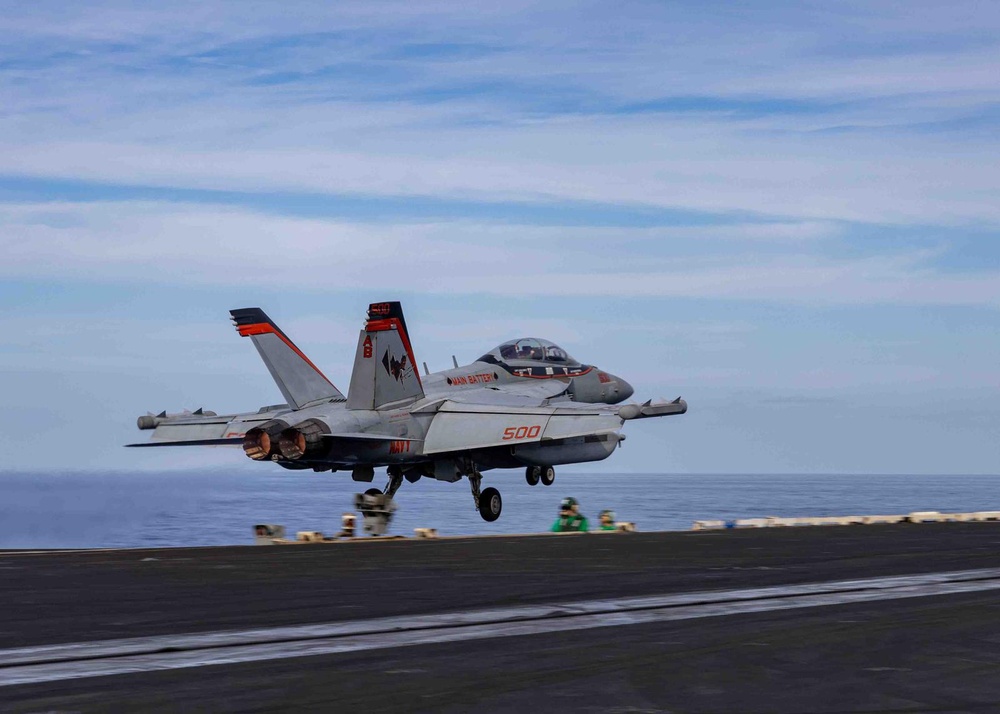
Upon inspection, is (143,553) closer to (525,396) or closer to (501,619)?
(501,619)

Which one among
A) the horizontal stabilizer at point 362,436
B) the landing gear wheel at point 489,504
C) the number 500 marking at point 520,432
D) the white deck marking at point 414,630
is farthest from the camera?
the landing gear wheel at point 489,504

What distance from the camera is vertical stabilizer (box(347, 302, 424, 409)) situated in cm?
3038

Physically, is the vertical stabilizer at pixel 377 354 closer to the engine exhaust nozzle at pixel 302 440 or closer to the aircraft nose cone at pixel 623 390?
the engine exhaust nozzle at pixel 302 440

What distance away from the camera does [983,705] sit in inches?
277

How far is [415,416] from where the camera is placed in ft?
103

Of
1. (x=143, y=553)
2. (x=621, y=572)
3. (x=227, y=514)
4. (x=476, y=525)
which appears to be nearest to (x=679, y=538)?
(x=621, y=572)

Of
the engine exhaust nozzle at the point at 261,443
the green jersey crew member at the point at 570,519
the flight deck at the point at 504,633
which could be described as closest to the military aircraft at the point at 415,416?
the engine exhaust nozzle at the point at 261,443

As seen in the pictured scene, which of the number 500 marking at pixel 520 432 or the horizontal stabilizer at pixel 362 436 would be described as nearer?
the horizontal stabilizer at pixel 362 436

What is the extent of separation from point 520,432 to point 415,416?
2.93 meters

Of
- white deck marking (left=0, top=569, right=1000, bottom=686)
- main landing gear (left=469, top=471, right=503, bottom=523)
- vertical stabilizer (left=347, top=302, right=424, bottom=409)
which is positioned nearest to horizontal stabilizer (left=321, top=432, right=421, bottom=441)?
vertical stabilizer (left=347, top=302, right=424, bottom=409)

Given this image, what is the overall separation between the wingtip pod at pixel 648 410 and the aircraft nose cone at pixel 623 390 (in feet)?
27.9

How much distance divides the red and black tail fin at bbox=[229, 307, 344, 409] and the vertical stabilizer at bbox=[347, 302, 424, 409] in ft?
14.2

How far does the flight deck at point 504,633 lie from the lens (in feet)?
24.1

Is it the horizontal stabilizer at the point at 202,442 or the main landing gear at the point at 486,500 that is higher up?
the horizontal stabilizer at the point at 202,442
